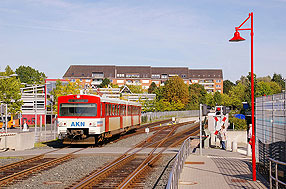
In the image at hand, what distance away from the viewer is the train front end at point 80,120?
23516 mm

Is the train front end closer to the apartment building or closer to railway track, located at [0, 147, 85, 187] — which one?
railway track, located at [0, 147, 85, 187]

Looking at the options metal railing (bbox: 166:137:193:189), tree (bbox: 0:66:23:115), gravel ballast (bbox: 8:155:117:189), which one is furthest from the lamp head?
tree (bbox: 0:66:23:115)

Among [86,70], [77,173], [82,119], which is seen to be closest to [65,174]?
[77,173]

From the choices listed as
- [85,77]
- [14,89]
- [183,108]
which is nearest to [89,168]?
[14,89]

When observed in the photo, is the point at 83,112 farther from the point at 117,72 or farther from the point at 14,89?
the point at 117,72

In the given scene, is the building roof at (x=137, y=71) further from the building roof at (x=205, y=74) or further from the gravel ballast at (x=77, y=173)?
the gravel ballast at (x=77, y=173)

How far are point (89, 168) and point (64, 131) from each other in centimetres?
804

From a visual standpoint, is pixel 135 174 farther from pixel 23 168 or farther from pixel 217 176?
pixel 23 168

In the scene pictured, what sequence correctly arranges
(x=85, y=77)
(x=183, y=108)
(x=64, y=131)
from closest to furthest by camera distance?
1. (x=64, y=131)
2. (x=183, y=108)
3. (x=85, y=77)

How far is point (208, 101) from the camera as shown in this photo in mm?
108750

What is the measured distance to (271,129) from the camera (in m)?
12.6

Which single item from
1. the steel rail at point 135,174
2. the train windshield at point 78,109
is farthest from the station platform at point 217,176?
the train windshield at point 78,109

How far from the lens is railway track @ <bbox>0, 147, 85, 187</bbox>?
13.4 meters

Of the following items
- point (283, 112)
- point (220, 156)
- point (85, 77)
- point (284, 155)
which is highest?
point (85, 77)
